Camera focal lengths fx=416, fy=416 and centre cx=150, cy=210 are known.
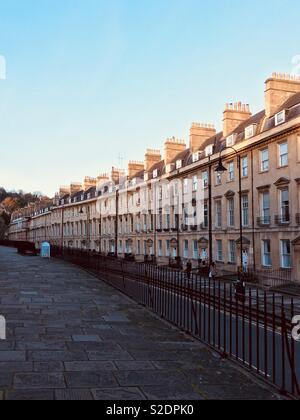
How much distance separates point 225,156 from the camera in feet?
123

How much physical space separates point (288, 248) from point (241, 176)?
8428 mm

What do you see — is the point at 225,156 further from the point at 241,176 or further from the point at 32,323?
the point at 32,323

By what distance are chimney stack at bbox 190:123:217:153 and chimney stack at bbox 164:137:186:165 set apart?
5.96m

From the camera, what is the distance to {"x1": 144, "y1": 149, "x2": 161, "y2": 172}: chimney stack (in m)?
60.5

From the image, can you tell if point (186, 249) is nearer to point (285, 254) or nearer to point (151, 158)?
point (285, 254)

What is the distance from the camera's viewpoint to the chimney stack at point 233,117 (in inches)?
1604

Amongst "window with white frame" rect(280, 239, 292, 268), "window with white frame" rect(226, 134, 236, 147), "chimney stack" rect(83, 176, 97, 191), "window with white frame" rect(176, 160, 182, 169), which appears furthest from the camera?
"chimney stack" rect(83, 176, 97, 191)

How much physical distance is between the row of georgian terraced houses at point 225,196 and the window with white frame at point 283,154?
0.07m

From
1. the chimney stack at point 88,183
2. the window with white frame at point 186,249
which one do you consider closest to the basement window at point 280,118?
the window with white frame at point 186,249

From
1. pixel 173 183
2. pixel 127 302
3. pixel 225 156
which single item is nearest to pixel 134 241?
pixel 173 183

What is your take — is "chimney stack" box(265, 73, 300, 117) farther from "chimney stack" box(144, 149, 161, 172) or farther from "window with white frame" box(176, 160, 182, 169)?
"chimney stack" box(144, 149, 161, 172)

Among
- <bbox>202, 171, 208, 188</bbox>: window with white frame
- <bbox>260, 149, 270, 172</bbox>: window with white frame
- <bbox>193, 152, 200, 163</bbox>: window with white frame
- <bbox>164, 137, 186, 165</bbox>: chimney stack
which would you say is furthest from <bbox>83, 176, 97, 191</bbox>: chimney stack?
<bbox>260, 149, 270, 172</bbox>: window with white frame

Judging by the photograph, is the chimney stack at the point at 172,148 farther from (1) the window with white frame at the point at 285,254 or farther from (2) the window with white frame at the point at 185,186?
(1) the window with white frame at the point at 285,254

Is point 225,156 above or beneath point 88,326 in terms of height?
above
